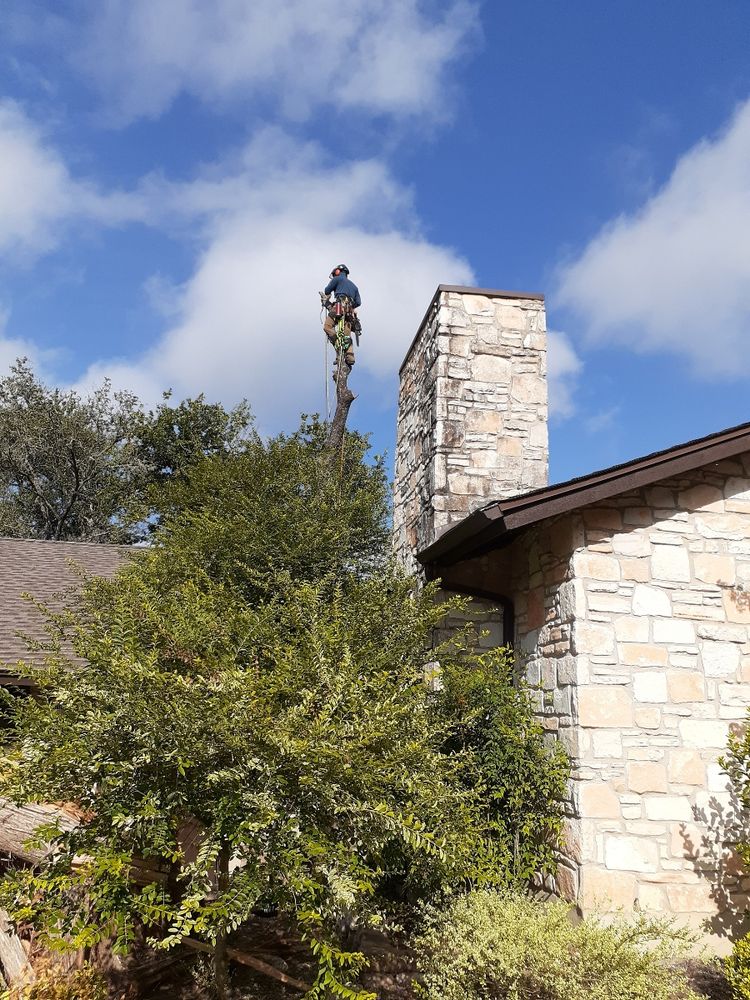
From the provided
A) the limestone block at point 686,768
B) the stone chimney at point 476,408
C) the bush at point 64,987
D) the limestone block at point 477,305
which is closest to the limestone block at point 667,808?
the limestone block at point 686,768

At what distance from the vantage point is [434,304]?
771 cm

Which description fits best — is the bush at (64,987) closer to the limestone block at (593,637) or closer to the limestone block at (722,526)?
the limestone block at (593,637)

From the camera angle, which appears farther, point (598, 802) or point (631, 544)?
point (631, 544)

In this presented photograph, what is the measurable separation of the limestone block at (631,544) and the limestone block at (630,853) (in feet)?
6.88

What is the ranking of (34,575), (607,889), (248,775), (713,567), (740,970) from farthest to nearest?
1. (34,575)
2. (713,567)
3. (607,889)
4. (740,970)
5. (248,775)

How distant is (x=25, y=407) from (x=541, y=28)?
17634mm

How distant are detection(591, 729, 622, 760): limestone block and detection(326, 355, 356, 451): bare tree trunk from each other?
6049mm

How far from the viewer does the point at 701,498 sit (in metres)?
5.64

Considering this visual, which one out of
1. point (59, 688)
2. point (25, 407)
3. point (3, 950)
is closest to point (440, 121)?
point (59, 688)

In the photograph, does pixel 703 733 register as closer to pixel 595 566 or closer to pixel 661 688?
pixel 661 688

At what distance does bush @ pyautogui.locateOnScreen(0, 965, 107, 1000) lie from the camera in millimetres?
4293

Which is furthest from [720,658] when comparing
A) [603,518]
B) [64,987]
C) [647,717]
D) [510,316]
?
[64,987]

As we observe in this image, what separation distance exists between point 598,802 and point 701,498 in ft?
8.45

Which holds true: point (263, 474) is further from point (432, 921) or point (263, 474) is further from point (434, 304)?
point (432, 921)
